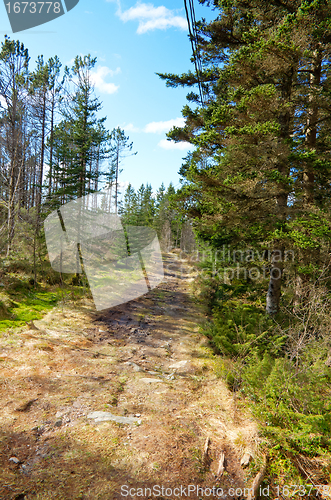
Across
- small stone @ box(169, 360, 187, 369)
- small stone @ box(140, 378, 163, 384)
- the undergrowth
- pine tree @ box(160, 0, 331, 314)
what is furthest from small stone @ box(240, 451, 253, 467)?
pine tree @ box(160, 0, 331, 314)

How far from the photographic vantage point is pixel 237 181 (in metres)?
7.32

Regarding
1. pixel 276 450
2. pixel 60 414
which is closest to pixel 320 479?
pixel 276 450

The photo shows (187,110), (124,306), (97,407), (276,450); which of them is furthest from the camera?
(124,306)

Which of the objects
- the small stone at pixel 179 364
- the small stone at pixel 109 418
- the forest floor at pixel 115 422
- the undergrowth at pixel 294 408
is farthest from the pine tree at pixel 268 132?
the small stone at pixel 109 418

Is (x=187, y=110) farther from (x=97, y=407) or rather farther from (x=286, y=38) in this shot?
(x=97, y=407)

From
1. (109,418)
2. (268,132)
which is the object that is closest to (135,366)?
(109,418)

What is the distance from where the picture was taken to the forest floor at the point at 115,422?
2.91m

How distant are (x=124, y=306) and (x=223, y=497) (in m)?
10.0

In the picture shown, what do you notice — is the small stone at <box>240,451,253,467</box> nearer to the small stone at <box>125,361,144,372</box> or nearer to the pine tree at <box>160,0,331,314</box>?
the small stone at <box>125,361,144,372</box>

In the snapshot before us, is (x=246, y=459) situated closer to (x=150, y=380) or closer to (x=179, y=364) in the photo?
(x=150, y=380)

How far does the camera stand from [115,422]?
12.9 ft

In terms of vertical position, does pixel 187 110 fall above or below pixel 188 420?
above

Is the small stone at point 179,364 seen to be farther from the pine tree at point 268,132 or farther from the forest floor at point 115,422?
the pine tree at point 268,132

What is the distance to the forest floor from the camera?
291 centimetres
